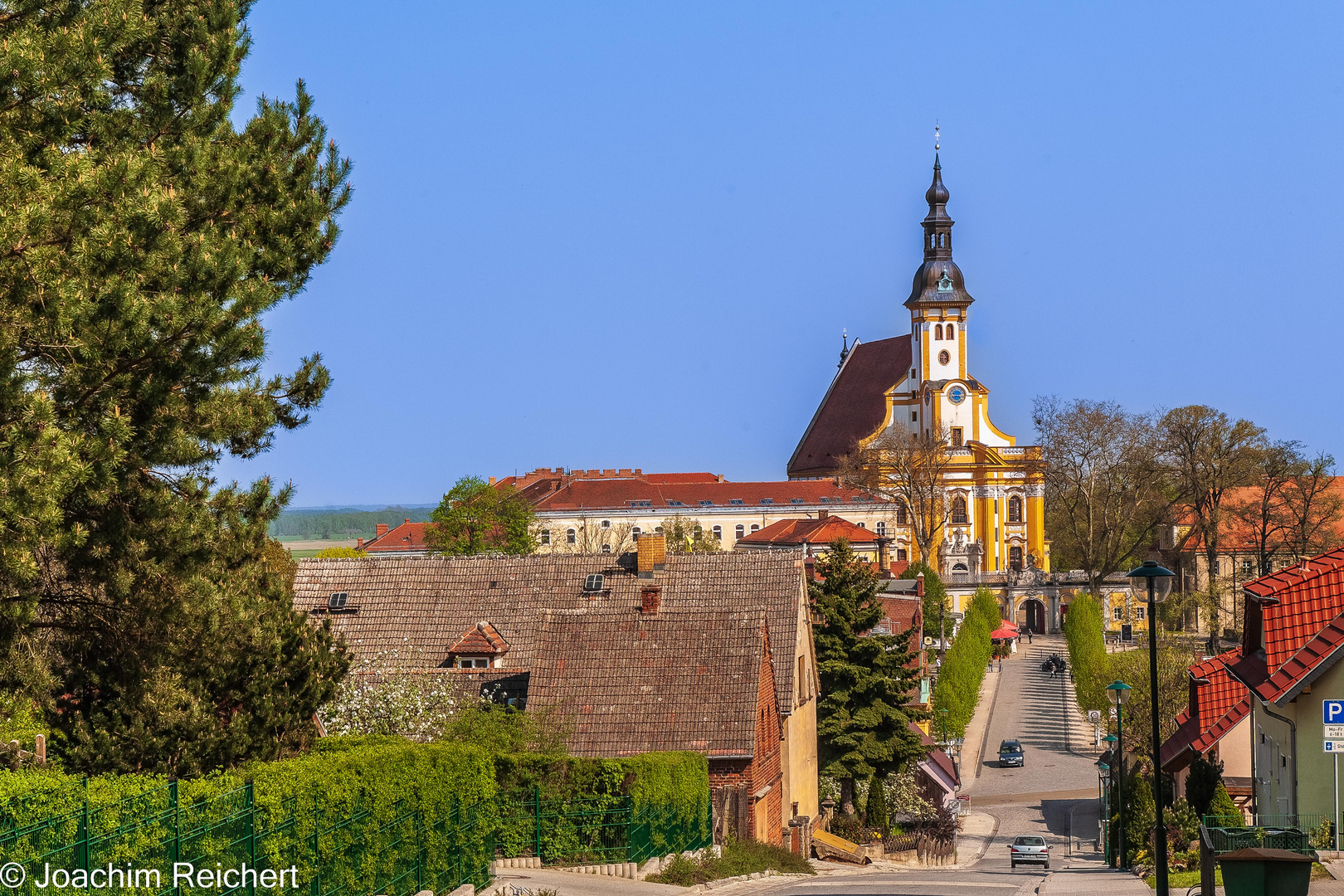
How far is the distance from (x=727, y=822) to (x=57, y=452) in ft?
53.9

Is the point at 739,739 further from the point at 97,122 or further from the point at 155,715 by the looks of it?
the point at 97,122

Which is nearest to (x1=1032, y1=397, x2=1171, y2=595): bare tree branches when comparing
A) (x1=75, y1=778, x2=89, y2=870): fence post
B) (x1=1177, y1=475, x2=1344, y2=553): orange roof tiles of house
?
(x1=1177, y1=475, x2=1344, y2=553): orange roof tiles of house

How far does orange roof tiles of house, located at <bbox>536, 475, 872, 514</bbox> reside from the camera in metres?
126

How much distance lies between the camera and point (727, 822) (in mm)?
26062

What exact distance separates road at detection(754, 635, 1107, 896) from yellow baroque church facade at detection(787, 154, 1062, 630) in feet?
68.0

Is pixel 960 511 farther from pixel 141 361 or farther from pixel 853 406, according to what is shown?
pixel 141 361

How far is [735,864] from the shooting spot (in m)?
24.2

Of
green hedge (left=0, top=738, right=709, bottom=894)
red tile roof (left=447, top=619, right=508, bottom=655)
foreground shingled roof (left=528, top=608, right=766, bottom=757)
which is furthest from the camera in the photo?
red tile roof (left=447, top=619, right=508, bottom=655)

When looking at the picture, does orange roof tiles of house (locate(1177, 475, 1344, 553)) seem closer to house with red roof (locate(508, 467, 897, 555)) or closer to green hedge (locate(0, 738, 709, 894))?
house with red roof (locate(508, 467, 897, 555))

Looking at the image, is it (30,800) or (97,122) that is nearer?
(30,800)

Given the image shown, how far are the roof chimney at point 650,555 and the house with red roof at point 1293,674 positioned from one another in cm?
1128

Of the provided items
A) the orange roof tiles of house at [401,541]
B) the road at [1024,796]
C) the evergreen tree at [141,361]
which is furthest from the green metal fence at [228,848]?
the orange roof tiles of house at [401,541]

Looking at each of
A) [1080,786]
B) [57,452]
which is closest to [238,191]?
[57,452]

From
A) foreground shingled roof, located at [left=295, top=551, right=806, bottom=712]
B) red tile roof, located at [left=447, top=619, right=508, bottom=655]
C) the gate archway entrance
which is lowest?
the gate archway entrance
